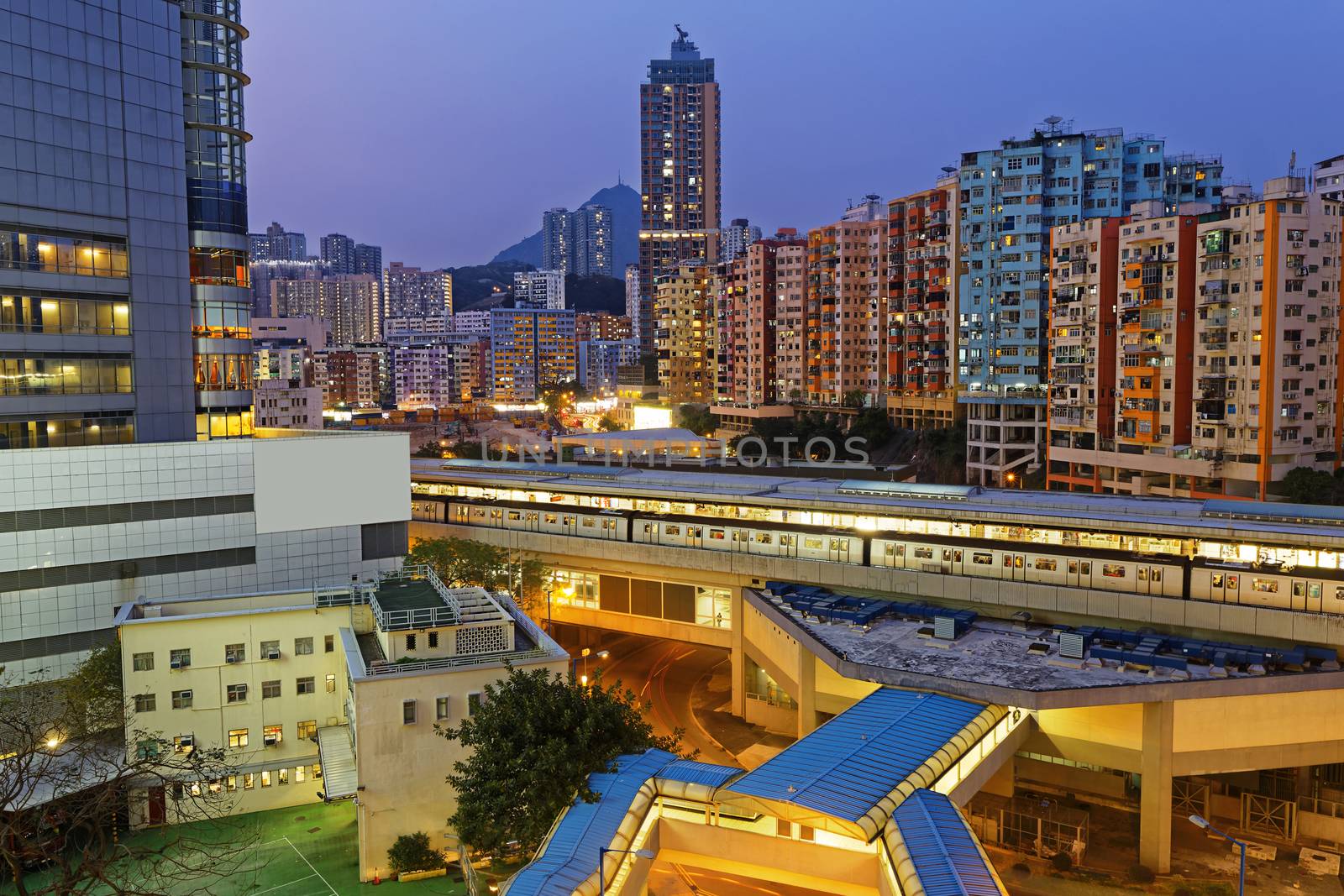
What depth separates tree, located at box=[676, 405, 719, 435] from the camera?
127 m

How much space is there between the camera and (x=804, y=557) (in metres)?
43.8

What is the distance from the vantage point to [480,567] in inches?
1750

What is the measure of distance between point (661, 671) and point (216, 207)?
102ft

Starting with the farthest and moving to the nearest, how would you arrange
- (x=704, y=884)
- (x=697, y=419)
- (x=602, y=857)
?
1. (x=697, y=419)
2. (x=704, y=884)
3. (x=602, y=857)

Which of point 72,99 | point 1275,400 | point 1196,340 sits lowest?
point 1275,400

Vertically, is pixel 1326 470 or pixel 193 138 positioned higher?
pixel 193 138

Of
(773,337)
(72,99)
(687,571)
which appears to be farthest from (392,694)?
(773,337)

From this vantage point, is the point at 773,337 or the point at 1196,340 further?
the point at 773,337

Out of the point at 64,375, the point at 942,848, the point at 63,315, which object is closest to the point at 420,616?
the point at 942,848

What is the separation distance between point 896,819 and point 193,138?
144 ft

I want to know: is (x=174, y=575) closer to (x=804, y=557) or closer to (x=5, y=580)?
(x=5, y=580)

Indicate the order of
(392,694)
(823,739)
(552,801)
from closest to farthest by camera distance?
(552,801) < (823,739) < (392,694)

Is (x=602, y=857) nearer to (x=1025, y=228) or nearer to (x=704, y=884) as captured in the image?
(x=704, y=884)

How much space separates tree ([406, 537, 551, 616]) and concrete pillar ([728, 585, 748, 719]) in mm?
9624
